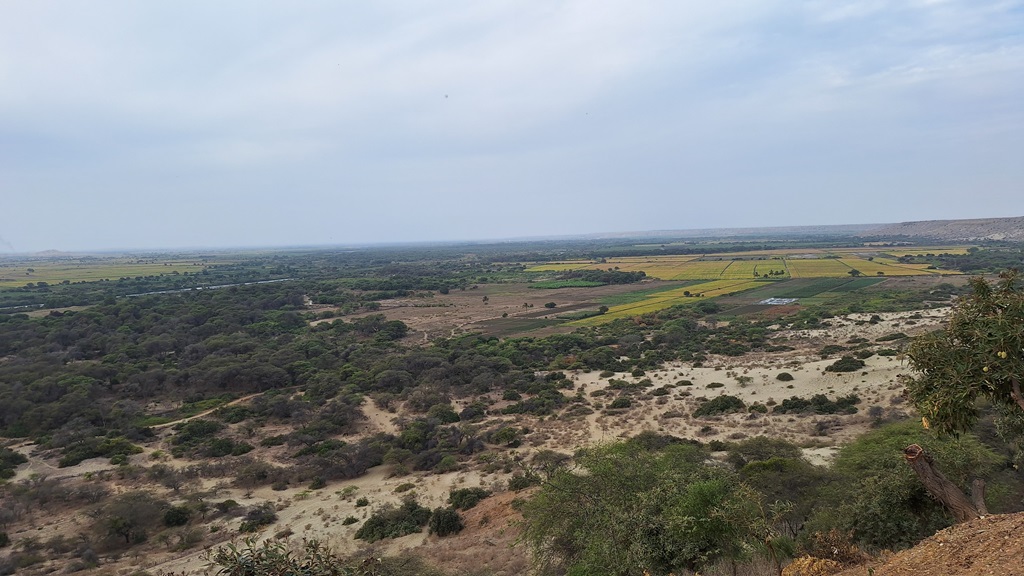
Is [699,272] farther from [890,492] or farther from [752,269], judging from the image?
[890,492]

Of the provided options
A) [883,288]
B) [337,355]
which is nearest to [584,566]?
[337,355]

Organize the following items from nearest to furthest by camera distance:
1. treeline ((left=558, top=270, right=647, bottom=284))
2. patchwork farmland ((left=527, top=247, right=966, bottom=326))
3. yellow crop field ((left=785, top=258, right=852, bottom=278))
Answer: patchwork farmland ((left=527, top=247, right=966, bottom=326)), yellow crop field ((left=785, top=258, right=852, bottom=278)), treeline ((left=558, top=270, right=647, bottom=284))

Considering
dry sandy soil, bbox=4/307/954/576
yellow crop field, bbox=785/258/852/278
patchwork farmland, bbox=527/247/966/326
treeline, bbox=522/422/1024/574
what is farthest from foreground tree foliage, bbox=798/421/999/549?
yellow crop field, bbox=785/258/852/278

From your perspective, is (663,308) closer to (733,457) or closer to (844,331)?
(844,331)

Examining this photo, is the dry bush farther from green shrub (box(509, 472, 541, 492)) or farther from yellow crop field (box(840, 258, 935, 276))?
yellow crop field (box(840, 258, 935, 276))

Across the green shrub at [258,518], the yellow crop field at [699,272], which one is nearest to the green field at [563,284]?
the yellow crop field at [699,272]

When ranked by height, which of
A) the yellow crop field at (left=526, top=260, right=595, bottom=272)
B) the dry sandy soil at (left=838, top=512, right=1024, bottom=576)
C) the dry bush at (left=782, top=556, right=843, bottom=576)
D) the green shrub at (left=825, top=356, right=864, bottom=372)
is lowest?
the green shrub at (left=825, top=356, right=864, bottom=372)
